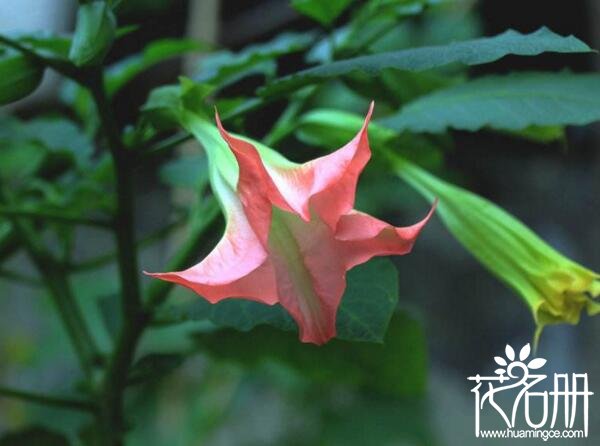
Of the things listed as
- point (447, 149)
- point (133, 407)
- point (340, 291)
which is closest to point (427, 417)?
point (133, 407)

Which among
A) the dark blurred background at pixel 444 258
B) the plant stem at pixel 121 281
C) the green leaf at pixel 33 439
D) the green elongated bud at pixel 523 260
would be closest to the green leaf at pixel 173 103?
the plant stem at pixel 121 281

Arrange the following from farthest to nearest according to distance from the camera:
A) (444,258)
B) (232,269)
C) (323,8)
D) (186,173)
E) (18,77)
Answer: (444,258)
(186,173)
(323,8)
(18,77)
(232,269)

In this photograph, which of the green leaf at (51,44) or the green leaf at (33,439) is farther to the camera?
the green leaf at (33,439)

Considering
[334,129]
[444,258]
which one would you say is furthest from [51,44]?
[444,258]

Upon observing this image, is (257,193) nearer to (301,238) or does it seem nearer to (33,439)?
(301,238)

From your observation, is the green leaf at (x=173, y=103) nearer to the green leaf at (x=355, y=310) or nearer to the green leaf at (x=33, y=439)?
the green leaf at (x=355, y=310)

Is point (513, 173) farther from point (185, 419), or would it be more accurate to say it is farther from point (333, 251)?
point (333, 251)
